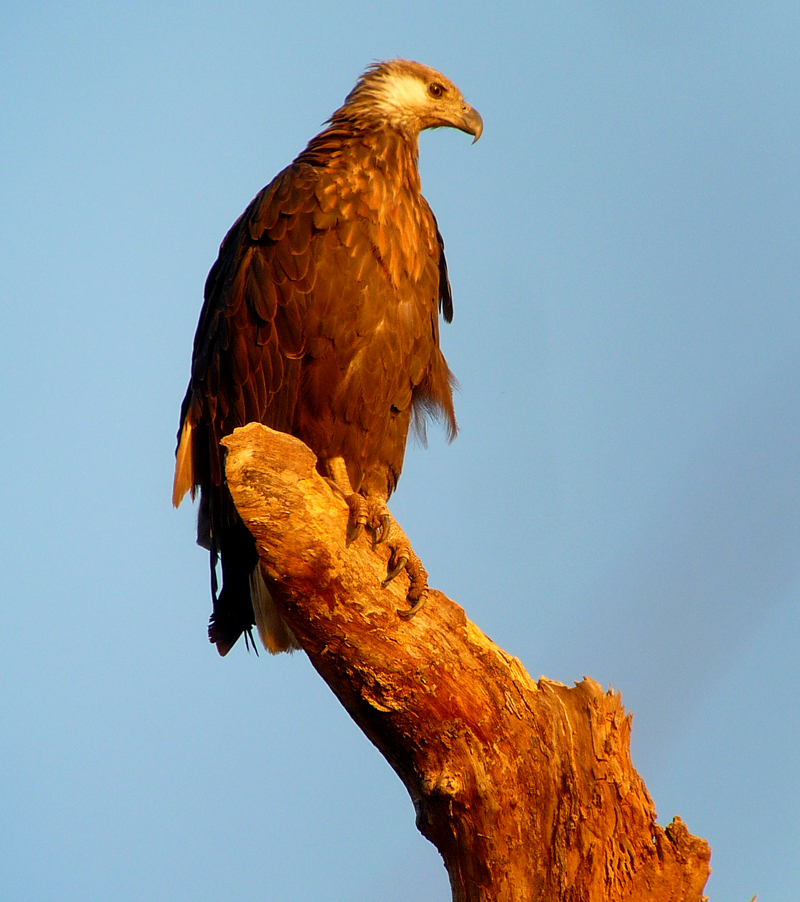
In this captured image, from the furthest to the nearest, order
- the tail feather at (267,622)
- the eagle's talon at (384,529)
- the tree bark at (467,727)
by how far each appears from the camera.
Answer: the tail feather at (267,622) < the eagle's talon at (384,529) < the tree bark at (467,727)

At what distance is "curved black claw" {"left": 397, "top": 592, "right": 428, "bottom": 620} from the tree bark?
0.02 metres

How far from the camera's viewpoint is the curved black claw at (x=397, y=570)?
3365 millimetres

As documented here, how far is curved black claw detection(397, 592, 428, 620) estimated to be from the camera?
3.28 metres

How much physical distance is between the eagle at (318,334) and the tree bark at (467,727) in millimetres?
767

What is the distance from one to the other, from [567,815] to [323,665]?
89cm

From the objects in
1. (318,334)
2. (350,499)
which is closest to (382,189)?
(318,334)

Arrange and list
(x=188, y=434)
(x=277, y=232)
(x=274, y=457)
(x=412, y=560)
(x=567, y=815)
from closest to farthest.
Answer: (x=567, y=815) < (x=274, y=457) < (x=412, y=560) < (x=277, y=232) < (x=188, y=434)

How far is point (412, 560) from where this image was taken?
3.68m

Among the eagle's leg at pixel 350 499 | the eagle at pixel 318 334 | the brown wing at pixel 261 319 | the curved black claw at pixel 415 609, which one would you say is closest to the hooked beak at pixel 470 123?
the eagle at pixel 318 334

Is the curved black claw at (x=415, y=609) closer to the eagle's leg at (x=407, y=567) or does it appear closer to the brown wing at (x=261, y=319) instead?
the eagle's leg at (x=407, y=567)

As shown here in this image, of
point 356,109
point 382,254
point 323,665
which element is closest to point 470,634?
point 323,665

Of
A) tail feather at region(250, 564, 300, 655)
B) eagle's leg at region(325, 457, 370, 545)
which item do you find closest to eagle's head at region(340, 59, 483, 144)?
eagle's leg at region(325, 457, 370, 545)

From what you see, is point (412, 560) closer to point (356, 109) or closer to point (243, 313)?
point (243, 313)

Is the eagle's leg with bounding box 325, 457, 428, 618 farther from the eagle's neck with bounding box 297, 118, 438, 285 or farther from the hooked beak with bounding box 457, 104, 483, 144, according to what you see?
the hooked beak with bounding box 457, 104, 483, 144
